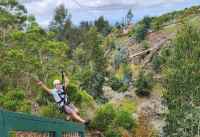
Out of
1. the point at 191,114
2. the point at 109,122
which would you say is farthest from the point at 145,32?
the point at 109,122

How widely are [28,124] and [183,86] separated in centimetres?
3555

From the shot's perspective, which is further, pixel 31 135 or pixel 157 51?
pixel 157 51

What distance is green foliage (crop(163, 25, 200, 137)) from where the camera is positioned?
126ft

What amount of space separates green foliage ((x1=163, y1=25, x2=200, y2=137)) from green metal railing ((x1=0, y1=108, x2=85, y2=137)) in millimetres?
31547

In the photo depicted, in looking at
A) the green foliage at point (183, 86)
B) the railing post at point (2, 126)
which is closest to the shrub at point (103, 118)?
the green foliage at point (183, 86)

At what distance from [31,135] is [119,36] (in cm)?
9350

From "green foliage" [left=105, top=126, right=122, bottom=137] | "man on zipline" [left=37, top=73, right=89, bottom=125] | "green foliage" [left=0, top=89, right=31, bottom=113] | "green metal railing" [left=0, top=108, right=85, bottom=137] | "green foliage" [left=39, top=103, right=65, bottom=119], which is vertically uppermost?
"green metal railing" [left=0, top=108, right=85, bottom=137]

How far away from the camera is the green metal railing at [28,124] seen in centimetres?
419

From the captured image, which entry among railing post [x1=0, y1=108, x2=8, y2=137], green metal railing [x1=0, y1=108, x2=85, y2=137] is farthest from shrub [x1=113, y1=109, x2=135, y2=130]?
railing post [x1=0, y1=108, x2=8, y2=137]

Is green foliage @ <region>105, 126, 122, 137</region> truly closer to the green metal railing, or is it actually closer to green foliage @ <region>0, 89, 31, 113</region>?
green foliage @ <region>0, 89, 31, 113</region>

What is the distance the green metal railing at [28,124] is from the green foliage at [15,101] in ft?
53.6

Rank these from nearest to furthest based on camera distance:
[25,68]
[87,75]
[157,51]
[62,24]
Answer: [25,68] < [87,75] < [157,51] < [62,24]

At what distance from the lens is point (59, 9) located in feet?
275

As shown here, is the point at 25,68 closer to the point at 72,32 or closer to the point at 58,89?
the point at 58,89
